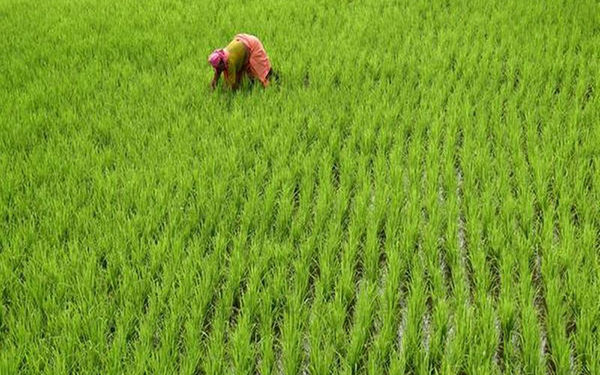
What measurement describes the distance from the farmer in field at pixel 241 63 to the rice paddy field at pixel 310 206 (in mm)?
91

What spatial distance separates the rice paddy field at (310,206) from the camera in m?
1.77

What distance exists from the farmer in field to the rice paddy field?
0.09 metres

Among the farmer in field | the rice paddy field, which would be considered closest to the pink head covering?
the farmer in field

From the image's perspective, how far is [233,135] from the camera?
2.98m

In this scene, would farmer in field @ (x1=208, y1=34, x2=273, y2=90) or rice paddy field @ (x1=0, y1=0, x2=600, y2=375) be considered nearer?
rice paddy field @ (x1=0, y1=0, x2=600, y2=375)

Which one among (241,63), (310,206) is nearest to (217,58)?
(241,63)

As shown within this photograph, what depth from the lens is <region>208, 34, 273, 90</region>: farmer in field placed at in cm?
332

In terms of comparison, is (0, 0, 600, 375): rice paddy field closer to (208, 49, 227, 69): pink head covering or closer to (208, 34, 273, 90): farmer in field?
(208, 34, 273, 90): farmer in field

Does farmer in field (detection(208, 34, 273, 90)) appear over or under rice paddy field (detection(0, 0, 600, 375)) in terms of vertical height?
over

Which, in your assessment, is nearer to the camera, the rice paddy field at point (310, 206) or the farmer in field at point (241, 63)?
the rice paddy field at point (310, 206)

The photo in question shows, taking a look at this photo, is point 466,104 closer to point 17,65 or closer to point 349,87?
point 349,87

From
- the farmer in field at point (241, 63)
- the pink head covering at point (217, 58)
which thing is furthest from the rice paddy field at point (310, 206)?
the pink head covering at point (217, 58)

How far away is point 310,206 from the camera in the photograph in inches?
97.4

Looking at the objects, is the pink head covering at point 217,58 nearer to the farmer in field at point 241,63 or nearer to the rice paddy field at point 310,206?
the farmer in field at point 241,63
